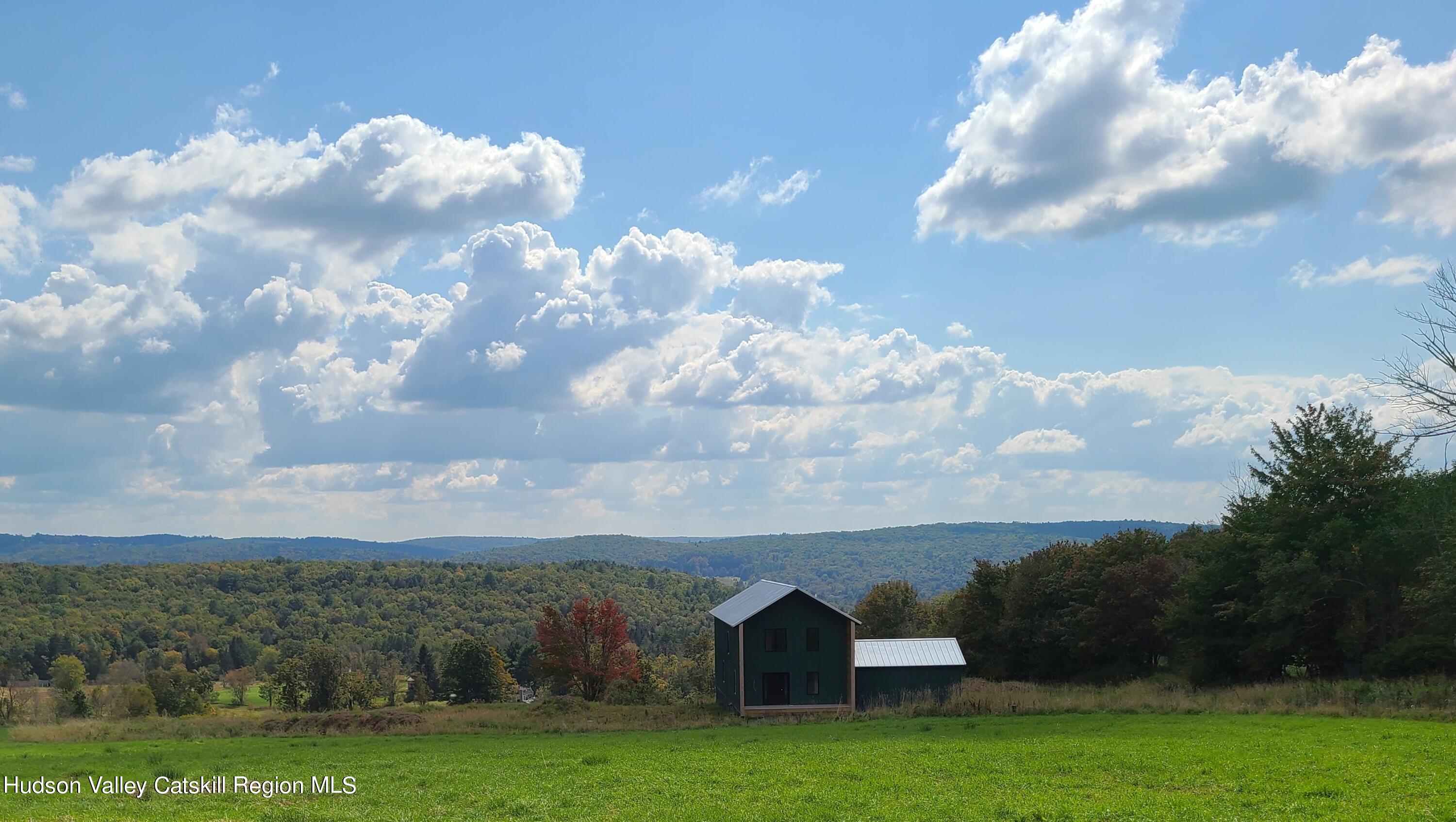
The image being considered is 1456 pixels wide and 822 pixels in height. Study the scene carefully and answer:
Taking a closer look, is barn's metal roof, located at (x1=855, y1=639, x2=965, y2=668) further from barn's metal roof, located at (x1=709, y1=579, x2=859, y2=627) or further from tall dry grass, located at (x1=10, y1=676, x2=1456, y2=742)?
tall dry grass, located at (x1=10, y1=676, x2=1456, y2=742)

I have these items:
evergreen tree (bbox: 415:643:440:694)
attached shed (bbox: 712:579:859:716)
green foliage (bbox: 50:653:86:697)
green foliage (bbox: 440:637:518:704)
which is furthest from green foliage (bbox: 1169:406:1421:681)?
evergreen tree (bbox: 415:643:440:694)

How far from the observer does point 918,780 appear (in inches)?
739

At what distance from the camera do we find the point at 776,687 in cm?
4762

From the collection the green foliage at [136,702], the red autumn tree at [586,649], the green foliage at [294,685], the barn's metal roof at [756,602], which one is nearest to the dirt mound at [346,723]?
the barn's metal roof at [756,602]

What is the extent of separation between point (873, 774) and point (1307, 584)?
92.8ft

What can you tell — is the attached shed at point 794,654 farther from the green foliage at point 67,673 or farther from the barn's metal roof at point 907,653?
the green foliage at point 67,673

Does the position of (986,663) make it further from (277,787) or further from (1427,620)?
(277,787)

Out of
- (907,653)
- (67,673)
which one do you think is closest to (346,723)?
(907,653)

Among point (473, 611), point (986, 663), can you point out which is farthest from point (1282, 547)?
point (473, 611)

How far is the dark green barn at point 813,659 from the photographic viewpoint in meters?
46.4

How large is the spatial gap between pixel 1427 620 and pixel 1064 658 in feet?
75.5

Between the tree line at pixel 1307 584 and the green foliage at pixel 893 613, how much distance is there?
29.4 meters

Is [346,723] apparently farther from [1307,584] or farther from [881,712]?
[1307,584]

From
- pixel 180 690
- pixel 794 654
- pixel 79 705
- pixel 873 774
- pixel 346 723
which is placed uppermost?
pixel 873 774
